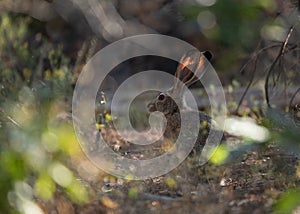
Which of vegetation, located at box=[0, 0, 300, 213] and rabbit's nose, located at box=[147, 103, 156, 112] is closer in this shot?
vegetation, located at box=[0, 0, 300, 213]

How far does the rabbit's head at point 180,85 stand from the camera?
402 cm

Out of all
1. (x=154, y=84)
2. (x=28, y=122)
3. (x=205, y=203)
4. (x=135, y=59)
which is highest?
(x=135, y=59)

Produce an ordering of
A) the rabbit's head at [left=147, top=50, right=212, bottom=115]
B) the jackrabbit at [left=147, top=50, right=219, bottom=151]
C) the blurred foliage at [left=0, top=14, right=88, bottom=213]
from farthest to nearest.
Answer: the rabbit's head at [left=147, top=50, right=212, bottom=115] → the jackrabbit at [left=147, top=50, right=219, bottom=151] → the blurred foliage at [left=0, top=14, right=88, bottom=213]

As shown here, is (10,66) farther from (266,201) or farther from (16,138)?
(266,201)

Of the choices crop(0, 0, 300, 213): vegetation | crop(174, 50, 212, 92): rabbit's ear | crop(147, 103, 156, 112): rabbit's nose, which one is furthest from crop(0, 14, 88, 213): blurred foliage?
crop(174, 50, 212, 92): rabbit's ear

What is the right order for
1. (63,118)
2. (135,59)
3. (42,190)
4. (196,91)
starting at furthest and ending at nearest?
1. (135,59)
2. (196,91)
3. (63,118)
4. (42,190)

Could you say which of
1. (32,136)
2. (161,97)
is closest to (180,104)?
(161,97)

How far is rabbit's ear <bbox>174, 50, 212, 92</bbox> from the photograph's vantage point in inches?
160

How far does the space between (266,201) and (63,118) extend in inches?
47.4

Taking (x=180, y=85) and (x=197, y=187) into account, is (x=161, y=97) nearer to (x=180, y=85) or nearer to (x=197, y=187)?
(x=180, y=85)

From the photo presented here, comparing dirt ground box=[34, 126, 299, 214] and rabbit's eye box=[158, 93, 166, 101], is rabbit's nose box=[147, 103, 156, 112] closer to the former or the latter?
rabbit's eye box=[158, 93, 166, 101]

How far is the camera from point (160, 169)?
3736mm

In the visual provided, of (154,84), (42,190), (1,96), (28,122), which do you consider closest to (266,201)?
(42,190)

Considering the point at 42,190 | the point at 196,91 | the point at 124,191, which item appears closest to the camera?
the point at 42,190
